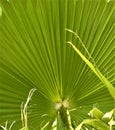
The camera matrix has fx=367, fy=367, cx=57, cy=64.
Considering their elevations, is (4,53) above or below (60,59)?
above

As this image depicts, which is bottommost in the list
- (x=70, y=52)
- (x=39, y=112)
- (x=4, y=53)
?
(x=39, y=112)

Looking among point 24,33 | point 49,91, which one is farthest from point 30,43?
point 49,91

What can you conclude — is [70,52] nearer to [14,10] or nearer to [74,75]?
[74,75]

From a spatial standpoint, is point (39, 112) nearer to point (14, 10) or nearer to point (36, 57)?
point (36, 57)

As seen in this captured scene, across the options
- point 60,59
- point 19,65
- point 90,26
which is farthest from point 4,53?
point 90,26
